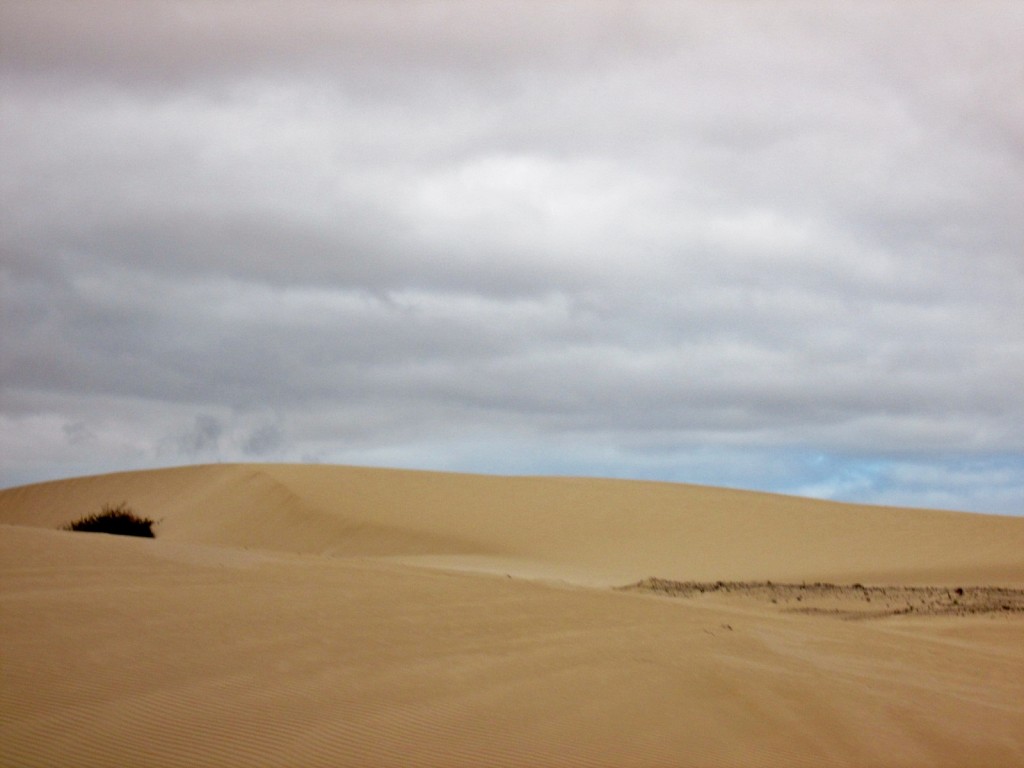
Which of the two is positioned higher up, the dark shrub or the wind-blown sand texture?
the dark shrub

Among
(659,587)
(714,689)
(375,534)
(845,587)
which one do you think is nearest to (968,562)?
(845,587)

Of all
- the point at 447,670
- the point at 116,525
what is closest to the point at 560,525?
the point at 116,525

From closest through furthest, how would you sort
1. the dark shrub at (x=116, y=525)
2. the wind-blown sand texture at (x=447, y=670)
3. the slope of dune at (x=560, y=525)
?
the wind-blown sand texture at (x=447, y=670)
the dark shrub at (x=116, y=525)
the slope of dune at (x=560, y=525)

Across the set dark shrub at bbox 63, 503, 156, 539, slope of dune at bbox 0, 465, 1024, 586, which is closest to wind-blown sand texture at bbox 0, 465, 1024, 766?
slope of dune at bbox 0, 465, 1024, 586

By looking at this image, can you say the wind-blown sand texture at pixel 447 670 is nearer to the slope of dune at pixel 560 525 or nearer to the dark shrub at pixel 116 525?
the slope of dune at pixel 560 525

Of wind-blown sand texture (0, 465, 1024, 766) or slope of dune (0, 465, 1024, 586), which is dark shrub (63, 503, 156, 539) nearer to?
slope of dune (0, 465, 1024, 586)

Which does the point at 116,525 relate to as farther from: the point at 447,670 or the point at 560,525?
the point at 447,670

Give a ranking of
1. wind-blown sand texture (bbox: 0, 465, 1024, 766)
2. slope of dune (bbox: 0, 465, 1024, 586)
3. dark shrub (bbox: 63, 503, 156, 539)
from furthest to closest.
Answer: slope of dune (bbox: 0, 465, 1024, 586), dark shrub (bbox: 63, 503, 156, 539), wind-blown sand texture (bbox: 0, 465, 1024, 766)

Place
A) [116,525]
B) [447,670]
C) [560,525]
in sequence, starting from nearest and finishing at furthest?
1. [447,670]
2. [116,525]
3. [560,525]

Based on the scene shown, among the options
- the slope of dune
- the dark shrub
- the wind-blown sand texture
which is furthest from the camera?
the slope of dune

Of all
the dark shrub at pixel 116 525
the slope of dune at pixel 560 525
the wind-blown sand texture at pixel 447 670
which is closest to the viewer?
the wind-blown sand texture at pixel 447 670

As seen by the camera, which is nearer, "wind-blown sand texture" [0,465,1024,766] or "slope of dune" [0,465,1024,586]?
"wind-blown sand texture" [0,465,1024,766]

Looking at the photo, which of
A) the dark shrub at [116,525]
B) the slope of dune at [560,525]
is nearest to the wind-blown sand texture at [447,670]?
the slope of dune at [560,525]

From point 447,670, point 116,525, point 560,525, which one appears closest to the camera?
point 447,670
